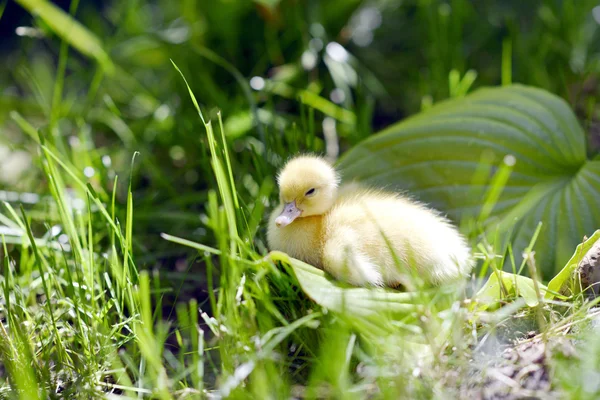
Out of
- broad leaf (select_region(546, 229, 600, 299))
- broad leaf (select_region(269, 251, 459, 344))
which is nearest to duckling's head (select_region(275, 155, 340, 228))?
broad leaf (select_region(269, 251, 459, 344))

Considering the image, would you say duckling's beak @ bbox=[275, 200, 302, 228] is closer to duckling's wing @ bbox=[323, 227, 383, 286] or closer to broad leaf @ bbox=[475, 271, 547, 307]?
duckling's wing @ bbox=[323, 227, 383, 286]

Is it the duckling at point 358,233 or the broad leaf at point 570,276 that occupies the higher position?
the duckling at point 358,233

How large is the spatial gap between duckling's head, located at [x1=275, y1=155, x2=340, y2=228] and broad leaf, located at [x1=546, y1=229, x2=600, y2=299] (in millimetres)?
496

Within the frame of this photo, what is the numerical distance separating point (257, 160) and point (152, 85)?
1040mm

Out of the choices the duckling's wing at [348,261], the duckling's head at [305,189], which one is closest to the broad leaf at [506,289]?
the duckling's wing at [348,261]

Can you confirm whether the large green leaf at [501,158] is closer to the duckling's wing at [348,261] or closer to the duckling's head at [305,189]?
the duckling's head at [305,189]

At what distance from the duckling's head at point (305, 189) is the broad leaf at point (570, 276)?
50 centimetres

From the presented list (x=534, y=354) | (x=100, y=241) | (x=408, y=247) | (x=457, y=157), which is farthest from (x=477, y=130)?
(x=100, y=241)

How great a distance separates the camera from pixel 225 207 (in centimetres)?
111

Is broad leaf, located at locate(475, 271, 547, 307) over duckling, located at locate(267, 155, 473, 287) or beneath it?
beneath

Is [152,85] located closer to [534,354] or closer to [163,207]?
[163,207]

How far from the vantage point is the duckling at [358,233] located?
1.24 meters

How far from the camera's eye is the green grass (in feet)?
3.51

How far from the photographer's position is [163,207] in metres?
1.81
